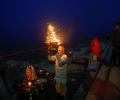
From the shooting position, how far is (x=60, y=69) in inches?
329

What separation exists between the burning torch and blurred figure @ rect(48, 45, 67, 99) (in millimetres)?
159

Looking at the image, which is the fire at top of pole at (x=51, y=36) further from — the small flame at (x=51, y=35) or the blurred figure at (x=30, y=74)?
the blurred figure at (x=30, y=74)

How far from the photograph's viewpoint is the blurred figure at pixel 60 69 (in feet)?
26.8

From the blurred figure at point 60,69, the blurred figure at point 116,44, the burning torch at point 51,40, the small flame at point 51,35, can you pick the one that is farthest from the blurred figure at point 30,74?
the blurred figure at point 116,44

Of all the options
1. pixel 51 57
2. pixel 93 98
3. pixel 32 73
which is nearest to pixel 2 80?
pixel 32 73

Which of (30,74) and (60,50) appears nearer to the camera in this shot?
(60,50)

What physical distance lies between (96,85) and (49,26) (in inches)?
92.2

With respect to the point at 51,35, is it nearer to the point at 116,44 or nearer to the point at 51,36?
the point at 51,36

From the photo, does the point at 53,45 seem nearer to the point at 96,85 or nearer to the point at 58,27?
the point at 58,27

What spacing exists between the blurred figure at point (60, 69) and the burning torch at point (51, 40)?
Result: 0.16 meters

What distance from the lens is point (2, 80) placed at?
9.31 m

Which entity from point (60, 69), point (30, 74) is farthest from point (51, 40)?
point (30, 74)

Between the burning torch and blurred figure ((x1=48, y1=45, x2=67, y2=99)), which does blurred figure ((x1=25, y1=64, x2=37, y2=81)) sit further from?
the burning torch

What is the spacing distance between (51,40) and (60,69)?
92 centimetres
